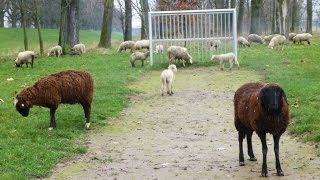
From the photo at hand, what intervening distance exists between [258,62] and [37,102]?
15.8 metres

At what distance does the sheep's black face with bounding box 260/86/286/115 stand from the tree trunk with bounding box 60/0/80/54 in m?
28.9

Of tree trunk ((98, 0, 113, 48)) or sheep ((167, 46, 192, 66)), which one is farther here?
tree trunk ((98, 0, 113, 48))

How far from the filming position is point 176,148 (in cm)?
1023

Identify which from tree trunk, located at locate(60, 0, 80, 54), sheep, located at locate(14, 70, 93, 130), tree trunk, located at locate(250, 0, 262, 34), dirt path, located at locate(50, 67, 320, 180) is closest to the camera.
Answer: dirt path, located at locate(50, 67, 320, 180)

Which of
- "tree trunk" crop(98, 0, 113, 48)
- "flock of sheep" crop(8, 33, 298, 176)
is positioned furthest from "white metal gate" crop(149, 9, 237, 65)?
"tree trunk" crop(98, 0, 113, 48)

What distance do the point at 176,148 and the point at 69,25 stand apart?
89.6 ft

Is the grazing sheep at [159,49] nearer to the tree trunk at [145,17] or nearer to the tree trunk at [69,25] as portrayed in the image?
the tree trunk at [69,25]

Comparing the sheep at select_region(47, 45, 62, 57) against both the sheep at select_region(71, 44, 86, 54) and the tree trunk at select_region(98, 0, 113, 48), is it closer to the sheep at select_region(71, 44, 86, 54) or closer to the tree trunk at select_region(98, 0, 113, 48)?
the sheep at select_region(71, 44, 86, 54)

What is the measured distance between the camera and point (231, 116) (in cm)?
1340

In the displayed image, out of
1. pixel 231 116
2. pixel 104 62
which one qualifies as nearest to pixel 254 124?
pixel 231 116

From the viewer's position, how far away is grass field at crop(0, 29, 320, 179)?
9.33 metres

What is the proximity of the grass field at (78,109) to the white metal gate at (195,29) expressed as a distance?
126cm

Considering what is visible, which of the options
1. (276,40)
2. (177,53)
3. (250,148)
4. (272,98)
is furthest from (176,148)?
(276,40)

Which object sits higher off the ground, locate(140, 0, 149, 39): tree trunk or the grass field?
locate(140, 0, 149, 39): tree trunk
